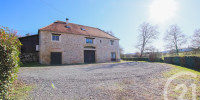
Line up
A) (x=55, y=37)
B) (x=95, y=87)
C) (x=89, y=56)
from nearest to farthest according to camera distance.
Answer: (x=95, y=87)
(x=55, y=37)
(x=89, y=56)

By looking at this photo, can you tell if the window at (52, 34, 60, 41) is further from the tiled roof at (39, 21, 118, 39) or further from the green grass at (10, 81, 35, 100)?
the green grass at (10, 81, 35, 100)

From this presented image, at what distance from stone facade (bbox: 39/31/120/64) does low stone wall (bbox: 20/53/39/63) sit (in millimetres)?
1585

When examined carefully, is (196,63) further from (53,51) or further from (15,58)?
(53,51)

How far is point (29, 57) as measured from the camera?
14164 mm

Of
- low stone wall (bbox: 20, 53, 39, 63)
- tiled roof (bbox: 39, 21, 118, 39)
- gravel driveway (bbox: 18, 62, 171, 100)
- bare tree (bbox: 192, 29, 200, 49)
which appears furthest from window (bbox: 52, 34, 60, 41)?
bare tree (bbox: 192, 29, 200, 49)

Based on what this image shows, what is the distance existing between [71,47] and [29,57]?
6170mm

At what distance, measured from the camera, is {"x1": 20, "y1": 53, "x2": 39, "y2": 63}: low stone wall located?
44.5ft

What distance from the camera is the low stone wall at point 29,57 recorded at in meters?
13.6

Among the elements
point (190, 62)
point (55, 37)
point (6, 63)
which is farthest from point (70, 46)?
point (190, 62)

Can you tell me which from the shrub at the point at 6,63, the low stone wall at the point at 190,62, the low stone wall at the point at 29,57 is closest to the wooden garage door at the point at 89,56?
the low stone wall at the point at 29,57

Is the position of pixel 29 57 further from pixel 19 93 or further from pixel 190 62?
pixel 190 62

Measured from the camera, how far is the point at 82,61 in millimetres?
17078

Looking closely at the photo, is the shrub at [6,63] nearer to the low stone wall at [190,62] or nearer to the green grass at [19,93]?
the green grass at [19,93]

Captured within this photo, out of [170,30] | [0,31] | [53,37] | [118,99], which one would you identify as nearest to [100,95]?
[118,99]
